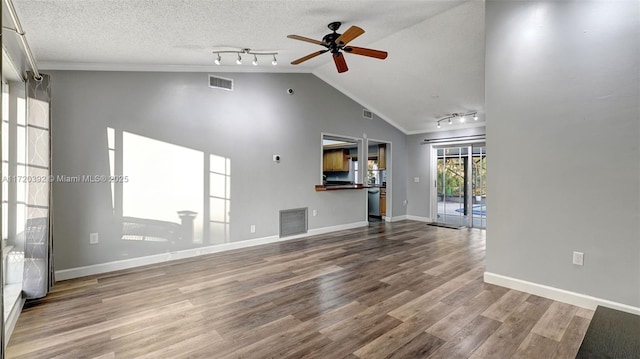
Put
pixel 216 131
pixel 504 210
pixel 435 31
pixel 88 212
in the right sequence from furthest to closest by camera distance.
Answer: pixel 216 131 < pixel 435 31 < pixel 88 212 < pixel 504 210

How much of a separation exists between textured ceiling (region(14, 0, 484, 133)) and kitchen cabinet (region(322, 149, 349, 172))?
3.56 m

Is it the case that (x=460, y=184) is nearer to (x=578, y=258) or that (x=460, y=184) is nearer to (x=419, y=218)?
(x=419, y=218)

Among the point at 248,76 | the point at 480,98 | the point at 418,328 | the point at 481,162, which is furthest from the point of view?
the point at 481,162

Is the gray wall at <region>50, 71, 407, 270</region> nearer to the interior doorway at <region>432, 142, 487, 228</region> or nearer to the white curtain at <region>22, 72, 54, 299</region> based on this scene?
the white curtain at <region>22, 72, 54, 299</region>

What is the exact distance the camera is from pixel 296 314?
8.68ft

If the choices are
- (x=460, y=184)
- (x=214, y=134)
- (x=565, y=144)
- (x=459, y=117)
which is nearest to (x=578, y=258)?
(x=565, y=144)

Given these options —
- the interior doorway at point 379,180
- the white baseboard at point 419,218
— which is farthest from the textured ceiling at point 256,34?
the white baseboard at point 419,218

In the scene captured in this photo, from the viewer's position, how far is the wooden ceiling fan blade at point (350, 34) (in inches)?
108

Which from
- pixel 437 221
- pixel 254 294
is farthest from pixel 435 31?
pixel 437 221

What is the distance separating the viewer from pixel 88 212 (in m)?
3.63

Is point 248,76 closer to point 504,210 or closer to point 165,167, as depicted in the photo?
point 165,167

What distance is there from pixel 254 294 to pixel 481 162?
595cm

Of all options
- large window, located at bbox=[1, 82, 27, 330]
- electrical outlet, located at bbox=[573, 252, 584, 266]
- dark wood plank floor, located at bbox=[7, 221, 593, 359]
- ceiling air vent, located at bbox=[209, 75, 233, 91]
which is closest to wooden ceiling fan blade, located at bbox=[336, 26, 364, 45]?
ceiling air vent, located at bbox=[209, 75, 233, 91]

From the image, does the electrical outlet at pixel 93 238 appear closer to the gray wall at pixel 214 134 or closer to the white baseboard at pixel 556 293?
the gray wall at pixel 214 134
